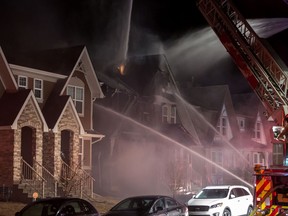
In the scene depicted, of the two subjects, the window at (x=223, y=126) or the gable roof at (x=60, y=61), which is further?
the window at (x=223, y=126)

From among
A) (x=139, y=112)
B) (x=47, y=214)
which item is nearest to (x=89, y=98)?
(x=139, y=112)

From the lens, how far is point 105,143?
3188 centimetres

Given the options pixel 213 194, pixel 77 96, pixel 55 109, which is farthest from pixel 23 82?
pixel 213 194

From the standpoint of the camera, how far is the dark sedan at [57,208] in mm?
13070

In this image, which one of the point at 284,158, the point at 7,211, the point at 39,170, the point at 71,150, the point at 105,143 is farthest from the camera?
the point at 105,143

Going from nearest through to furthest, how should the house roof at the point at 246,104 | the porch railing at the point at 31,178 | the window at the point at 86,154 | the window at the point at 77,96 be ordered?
the porch railing at the point at 31,178
the window at the point at 77,96
the window at the point at 86,154
the house roof at the point at 246,104

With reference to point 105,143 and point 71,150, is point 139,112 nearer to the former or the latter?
point 105,143

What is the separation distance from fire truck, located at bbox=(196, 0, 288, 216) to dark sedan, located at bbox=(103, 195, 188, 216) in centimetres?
338

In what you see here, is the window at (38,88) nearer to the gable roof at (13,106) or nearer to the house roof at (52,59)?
the house roof at (52,59)

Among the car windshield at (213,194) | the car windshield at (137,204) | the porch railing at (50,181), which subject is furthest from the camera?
the porch railing at (50,181)

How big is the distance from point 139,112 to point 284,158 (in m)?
22.2

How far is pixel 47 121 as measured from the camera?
2500 cm

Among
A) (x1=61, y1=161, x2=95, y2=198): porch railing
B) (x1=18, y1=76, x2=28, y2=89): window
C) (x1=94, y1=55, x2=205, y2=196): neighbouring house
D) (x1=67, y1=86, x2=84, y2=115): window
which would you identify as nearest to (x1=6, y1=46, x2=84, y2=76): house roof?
(x1=18, y1=76, x2=28, y2=89): window

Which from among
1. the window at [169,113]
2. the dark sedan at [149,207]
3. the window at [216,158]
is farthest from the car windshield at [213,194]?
the window at [216,158]
